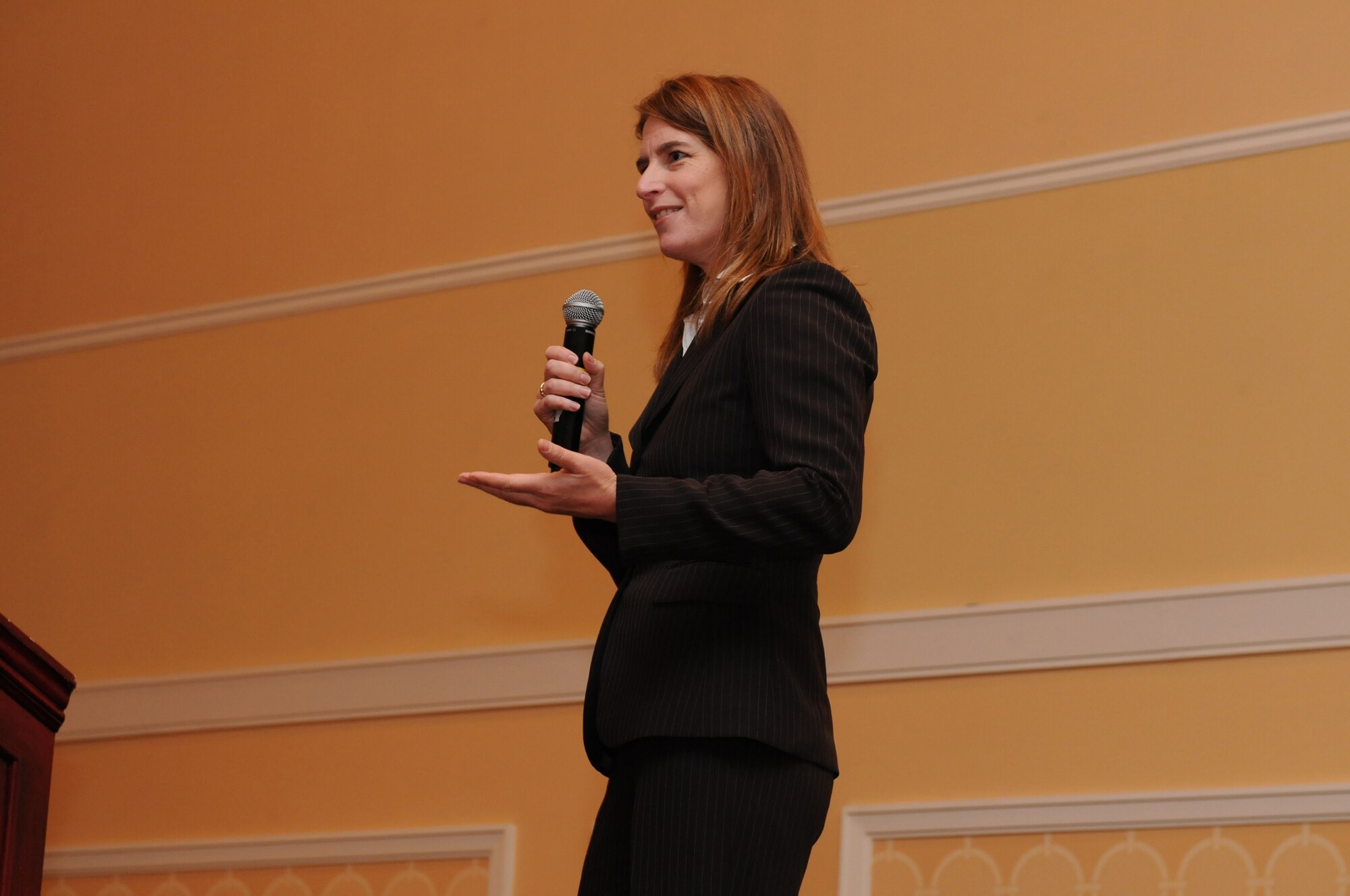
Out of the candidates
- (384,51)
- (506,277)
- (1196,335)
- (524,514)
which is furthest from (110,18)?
(1196,335)

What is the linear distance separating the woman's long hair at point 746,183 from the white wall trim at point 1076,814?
1.22 metres

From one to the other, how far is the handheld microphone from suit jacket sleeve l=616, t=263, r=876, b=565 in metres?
0.12

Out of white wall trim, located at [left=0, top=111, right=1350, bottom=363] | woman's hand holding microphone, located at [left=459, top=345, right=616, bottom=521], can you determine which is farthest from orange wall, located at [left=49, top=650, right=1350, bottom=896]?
woman's hand holding microphone, located at [left=459, top=345, right=616, bottom=521]

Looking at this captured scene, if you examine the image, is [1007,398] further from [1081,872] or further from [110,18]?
[110,18]

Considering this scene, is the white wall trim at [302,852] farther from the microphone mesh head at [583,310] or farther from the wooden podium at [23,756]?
the microphone mesh head at [583,310]

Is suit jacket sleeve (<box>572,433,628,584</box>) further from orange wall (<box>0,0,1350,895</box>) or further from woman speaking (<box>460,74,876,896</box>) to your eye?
orange wall (<box>0,0,1350,895</box>)

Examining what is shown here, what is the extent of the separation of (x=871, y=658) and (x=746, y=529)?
1451mm

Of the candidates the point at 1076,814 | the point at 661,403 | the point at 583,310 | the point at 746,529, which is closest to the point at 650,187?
the point at 583,310

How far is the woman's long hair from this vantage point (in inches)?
66.8

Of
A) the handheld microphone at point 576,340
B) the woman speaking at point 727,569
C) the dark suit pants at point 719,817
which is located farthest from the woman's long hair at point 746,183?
the dark suit pants at point 719,817

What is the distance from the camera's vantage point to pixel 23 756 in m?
1.77

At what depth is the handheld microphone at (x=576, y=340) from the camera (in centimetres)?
163

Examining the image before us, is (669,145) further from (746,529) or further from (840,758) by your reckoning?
(840,758)

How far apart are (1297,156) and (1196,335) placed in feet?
1.20
